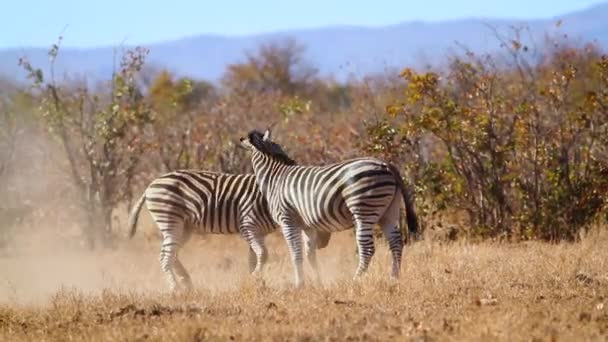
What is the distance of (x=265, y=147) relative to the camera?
1323 cm

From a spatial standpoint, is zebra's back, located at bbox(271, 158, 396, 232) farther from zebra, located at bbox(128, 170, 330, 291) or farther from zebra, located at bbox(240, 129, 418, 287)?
zebra, located at bbox(128, 170, 330, 291)

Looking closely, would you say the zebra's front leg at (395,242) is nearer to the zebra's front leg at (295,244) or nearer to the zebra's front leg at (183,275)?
the zebra's front leg at (295,244)

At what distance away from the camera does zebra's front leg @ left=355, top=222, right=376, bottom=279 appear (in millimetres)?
11750

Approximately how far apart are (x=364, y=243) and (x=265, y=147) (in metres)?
1.98

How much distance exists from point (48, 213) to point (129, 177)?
271 centimetres

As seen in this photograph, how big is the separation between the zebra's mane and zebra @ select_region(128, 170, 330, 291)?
17.3 inches

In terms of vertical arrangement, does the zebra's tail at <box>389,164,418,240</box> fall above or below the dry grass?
above

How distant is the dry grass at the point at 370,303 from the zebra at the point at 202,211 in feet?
1.44

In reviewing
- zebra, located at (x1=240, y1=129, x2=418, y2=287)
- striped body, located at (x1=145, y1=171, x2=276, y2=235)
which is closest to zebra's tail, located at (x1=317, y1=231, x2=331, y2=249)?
zebra, located at (x1=240, y1=129, x2=418, y2=287)

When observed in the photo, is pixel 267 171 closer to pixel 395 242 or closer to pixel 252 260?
pixel 252 260

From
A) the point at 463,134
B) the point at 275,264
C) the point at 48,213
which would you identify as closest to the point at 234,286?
the point at 275,264

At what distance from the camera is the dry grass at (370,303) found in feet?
28.3

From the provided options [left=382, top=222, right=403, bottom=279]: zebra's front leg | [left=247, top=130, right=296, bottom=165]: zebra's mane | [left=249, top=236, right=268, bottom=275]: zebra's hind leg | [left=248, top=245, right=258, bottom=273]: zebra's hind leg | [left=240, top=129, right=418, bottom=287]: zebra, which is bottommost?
[left=248, top=245, right=258, bottom=273]: zebra's hind leg

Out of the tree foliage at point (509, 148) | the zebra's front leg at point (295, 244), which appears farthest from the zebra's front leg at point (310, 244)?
the tree foliage at point (509, 148)
